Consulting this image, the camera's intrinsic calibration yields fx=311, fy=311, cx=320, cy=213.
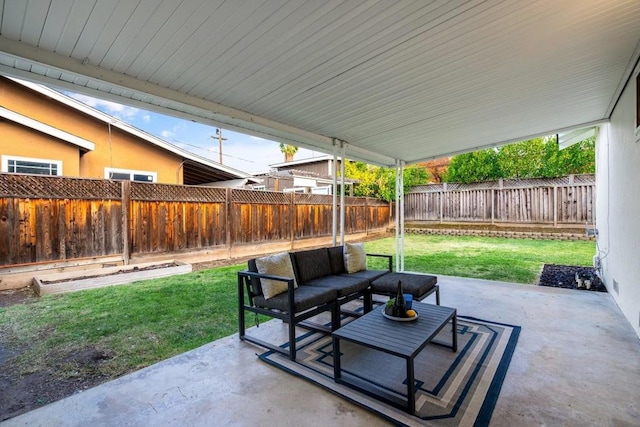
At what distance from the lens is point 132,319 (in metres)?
3.66

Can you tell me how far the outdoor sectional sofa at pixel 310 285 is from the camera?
2.91m

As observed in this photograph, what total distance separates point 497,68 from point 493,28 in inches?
29.9

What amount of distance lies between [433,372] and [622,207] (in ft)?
11.5

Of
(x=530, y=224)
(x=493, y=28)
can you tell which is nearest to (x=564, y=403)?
(x=493, y=28)

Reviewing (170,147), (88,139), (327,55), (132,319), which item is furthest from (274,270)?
(88,139)

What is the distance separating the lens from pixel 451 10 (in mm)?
2023

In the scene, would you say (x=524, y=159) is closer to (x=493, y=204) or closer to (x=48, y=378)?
→ (x=493, y=204)

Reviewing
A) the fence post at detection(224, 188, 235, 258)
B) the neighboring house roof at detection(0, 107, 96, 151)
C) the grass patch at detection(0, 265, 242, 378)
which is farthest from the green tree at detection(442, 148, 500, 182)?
the neighboring house roof at detection(0, 107, 96, 151)

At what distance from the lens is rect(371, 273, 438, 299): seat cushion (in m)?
3.45

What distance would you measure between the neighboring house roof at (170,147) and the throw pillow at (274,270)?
18.7 feet

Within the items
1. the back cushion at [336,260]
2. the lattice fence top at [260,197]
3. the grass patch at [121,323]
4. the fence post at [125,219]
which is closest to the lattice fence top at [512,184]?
the lattice fence top at [260,197]

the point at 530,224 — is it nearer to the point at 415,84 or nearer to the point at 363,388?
the point at 415,84

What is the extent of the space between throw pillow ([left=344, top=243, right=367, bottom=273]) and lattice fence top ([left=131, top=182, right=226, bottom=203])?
4.24m

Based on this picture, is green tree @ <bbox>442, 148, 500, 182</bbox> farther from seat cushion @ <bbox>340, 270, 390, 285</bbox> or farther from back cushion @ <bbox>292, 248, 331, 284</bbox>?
back cushion @ <bbox>292, 248, 331, 284</bbox>
